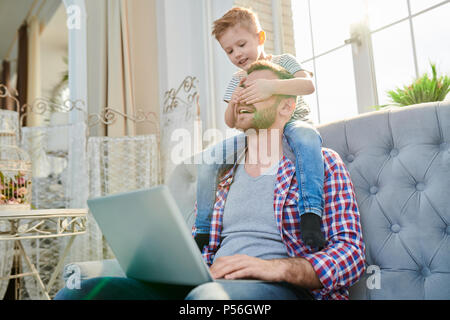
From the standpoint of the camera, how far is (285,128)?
44.6 inches

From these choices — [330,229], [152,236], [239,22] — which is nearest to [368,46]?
[239,22]

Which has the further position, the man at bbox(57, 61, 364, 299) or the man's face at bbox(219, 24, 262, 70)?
the man's face at bbox(219, 24, 262, 70)

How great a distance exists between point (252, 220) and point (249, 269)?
9.9 inches

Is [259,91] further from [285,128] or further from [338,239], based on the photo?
[338,239]

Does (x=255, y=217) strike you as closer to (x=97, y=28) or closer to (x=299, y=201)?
(x=299, y=201)

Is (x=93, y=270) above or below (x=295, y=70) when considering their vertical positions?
below

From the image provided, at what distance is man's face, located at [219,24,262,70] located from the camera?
1.50 m

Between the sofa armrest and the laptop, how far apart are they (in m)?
0.10

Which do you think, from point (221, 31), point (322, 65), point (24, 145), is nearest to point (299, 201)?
point (221, 31)

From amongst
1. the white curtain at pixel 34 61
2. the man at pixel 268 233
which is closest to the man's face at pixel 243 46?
the man at pixel 268 233

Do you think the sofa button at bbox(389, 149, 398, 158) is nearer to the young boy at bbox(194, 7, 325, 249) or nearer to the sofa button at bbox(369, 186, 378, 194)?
the sofa button at bbox(369, 186, 378, 194)

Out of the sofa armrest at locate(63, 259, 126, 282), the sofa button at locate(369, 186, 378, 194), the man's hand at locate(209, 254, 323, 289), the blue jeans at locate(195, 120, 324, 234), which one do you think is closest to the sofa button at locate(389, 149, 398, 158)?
the sofa button at locate(369, 186, 378, 194)

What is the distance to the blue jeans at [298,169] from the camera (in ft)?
3.06

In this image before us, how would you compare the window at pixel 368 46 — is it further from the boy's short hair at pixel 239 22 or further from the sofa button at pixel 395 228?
the sofa button at pixel 395 228
